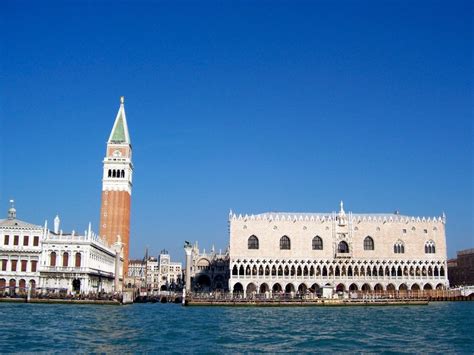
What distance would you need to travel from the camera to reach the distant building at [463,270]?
94.8 meters

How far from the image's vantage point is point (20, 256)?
207ft

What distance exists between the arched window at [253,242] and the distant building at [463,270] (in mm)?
39185

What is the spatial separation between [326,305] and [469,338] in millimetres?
32000

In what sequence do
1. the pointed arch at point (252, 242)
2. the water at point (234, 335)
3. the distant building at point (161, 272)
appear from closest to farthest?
the water at point (234, 335) < the pointed arch at point (252, 242) < the distant building at point (161, 272)

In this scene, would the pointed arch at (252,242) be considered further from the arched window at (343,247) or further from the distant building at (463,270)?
the distant building at (463,270)

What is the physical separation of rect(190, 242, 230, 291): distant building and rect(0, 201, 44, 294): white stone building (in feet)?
107

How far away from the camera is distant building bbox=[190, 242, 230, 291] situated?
93.1m

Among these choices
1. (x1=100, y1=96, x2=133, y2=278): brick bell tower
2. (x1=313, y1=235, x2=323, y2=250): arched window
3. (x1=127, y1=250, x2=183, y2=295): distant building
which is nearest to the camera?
(x1=313, y1=235, x2=323, y2=250): arched window

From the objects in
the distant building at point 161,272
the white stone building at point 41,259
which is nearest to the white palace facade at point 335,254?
the white stone building at point 41,259

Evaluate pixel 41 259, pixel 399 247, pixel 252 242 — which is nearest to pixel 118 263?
pixel 41 259

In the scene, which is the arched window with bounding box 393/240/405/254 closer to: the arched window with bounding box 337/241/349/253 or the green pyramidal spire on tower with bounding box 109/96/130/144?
the arched window with bounding box 337/241/349/253

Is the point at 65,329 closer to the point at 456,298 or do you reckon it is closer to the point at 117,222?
the point at 456,298

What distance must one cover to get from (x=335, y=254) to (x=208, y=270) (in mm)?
26033

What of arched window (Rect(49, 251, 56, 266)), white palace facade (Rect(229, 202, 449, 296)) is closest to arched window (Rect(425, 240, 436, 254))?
white palace facade (Rect(229, 202, 449, 296))
